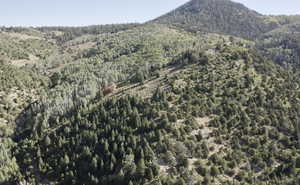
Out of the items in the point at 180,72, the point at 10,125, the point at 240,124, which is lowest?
the point at 10,125

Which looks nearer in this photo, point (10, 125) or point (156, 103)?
point (156, 103)

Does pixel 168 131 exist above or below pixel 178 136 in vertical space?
above

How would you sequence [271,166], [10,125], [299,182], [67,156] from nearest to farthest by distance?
[299,182] → [271,166] → [67,156] → [10,125]

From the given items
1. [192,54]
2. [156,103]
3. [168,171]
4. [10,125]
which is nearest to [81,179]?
[168,171]

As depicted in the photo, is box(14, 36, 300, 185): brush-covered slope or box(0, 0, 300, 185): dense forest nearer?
box(14, 36, 300, 185): brush-covered slope

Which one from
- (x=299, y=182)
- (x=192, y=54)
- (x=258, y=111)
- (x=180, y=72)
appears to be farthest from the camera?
(x=192, y=54)

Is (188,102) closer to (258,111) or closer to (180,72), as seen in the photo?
(258,111)

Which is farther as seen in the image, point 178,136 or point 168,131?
point 168,131

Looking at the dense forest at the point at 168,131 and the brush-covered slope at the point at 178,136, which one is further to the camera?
the dense forest at the point at 168,131
